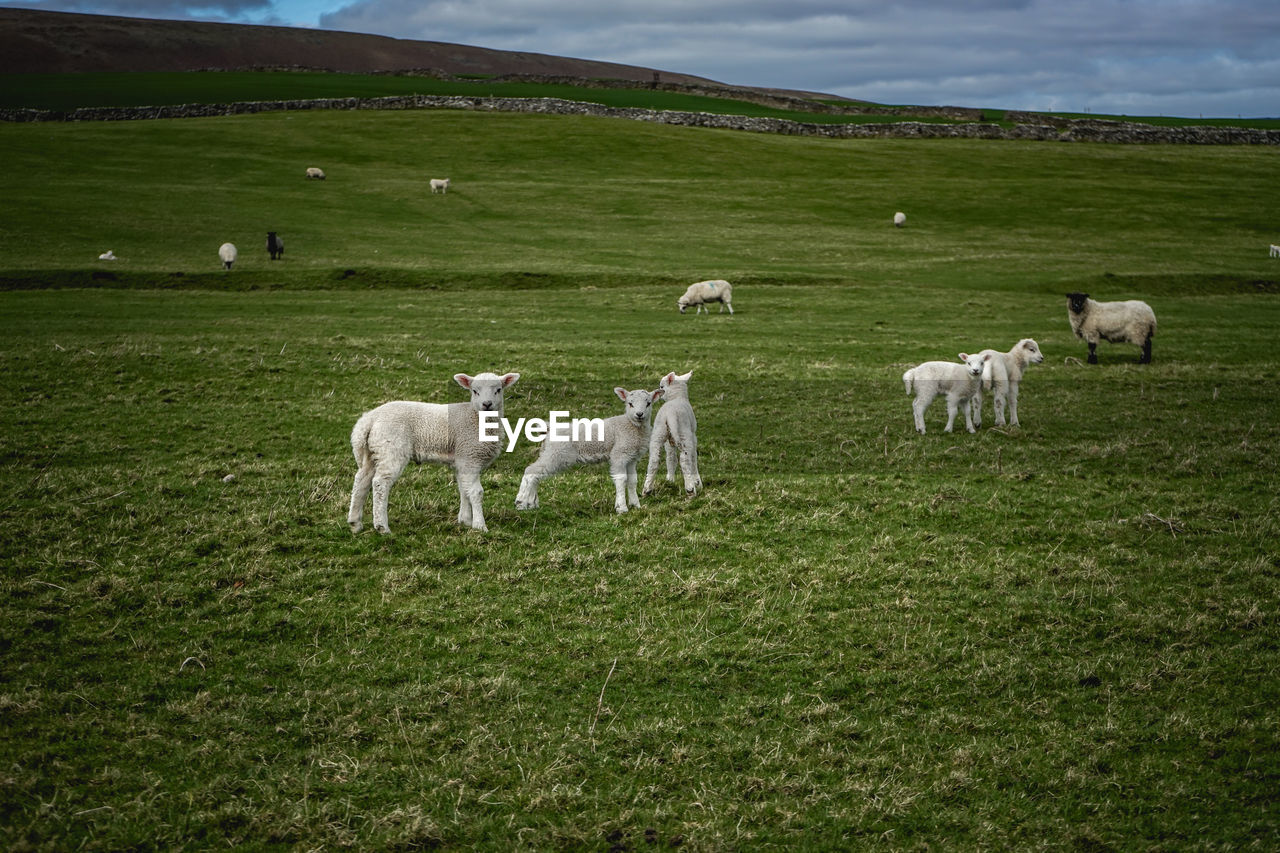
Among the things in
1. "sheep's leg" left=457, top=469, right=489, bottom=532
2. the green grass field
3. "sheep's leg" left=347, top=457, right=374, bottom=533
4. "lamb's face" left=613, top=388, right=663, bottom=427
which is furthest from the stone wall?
"sheep's leg" left=347, top=457, right=374, bottom=533

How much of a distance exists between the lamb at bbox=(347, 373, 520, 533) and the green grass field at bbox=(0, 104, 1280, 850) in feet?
1.72

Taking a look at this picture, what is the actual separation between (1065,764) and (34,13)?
174 meters

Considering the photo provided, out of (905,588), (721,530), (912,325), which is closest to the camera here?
(905,588)

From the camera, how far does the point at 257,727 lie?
692cm

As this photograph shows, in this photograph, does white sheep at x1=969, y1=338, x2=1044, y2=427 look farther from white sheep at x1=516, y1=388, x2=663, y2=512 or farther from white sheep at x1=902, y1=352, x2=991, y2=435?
white sheep at x1=516, y1=388, x2=663, y2=512

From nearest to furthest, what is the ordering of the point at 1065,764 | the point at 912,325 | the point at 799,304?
1. the point at 1065,764
2. the point at 912,325
3. the point at 799,304

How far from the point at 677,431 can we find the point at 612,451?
3.31 feet

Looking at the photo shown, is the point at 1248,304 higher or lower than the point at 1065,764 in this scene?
higher

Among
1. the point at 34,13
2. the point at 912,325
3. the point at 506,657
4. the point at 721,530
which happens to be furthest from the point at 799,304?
the point at 34,13

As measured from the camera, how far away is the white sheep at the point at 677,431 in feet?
→ 39.8

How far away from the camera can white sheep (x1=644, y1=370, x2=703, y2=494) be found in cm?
1213

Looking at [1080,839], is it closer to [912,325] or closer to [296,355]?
[296,355]

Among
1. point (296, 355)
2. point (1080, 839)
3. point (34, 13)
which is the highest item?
point (34, 13)

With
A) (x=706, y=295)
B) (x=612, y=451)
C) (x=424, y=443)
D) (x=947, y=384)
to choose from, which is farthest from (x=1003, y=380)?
(x=706, y=295)
